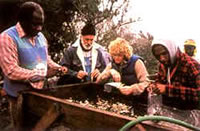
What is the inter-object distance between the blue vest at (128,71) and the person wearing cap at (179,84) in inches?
28.8

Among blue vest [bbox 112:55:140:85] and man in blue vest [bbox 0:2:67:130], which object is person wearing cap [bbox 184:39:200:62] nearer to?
blue vest [bbox 112:55:140:85]

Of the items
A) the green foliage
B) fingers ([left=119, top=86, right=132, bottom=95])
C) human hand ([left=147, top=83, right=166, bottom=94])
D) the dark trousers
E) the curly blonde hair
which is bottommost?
the dark trousers

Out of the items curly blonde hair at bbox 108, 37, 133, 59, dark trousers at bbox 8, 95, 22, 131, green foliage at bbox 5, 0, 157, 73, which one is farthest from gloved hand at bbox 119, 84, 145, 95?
green foliage at bbox 5, 0, 157, 73

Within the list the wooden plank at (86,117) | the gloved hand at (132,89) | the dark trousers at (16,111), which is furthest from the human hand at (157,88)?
the dark trousers at (16,111)

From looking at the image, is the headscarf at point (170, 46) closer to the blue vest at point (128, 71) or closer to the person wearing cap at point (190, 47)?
the blue vest at point (128, 71)

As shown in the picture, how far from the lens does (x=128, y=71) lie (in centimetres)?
378

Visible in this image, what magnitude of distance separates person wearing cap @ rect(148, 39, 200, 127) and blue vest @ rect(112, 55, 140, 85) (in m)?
0.73

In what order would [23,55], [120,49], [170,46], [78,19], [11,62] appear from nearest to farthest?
[170,46]
[11,62]
[23,55]
[120,49]
[78,19]

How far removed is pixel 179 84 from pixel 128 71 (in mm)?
911

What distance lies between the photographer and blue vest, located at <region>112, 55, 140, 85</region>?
147 inches

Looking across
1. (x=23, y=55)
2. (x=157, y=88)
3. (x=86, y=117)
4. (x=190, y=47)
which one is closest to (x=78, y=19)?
(x=190, y=47)

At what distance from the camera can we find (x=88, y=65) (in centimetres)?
467

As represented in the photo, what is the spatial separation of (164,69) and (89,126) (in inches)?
36.8

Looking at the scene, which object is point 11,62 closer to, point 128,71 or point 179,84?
point 128,71
